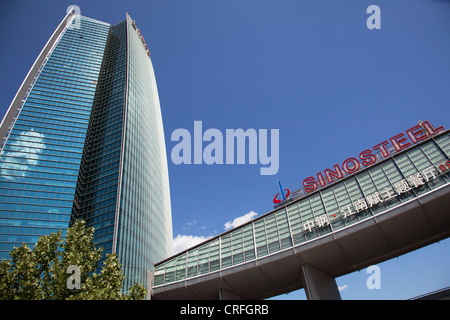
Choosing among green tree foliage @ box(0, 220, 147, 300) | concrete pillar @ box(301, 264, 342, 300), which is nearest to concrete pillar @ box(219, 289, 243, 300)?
concrete pillar @ box(301, 264, 342, 300)

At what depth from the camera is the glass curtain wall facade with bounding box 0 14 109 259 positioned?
267 ft

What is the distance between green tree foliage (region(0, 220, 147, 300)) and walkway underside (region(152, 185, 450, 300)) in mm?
18878

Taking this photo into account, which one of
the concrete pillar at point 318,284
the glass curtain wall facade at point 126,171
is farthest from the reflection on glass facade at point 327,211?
the glass curtain wall facade at point 126,171

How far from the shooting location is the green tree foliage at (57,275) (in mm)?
18062

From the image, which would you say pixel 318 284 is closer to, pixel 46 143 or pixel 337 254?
pixel 337 254

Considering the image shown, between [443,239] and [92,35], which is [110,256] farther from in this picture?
[92,35]

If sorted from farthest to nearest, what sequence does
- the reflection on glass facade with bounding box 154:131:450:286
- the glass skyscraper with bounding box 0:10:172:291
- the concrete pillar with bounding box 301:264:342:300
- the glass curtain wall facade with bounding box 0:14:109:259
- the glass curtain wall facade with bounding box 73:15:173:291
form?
the glass curtain wall facade with bounding box 0:14:109:259, the glass skyscraper with bounding box 0:10:172:291, the glass curtain wall facade with bounding box 73:15:173:291, the concrete pillar with bounding box 301:264:342:300, the reflection on glass facade with bounding box 154:131:450:286

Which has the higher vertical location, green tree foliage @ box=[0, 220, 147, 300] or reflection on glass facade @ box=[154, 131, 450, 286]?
reflection on glass facade @ box=[154, 131, 450, 286]

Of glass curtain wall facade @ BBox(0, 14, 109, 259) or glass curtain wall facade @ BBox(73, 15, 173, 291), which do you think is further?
glass curtain wall facade @ BBox(0, 14, 109, 259)

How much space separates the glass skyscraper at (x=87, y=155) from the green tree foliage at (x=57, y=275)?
2157 inches

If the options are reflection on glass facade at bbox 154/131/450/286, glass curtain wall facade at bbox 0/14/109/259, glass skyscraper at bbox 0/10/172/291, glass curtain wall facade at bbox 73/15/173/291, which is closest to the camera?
reflection on glass facade at bbox 154/131/450/286

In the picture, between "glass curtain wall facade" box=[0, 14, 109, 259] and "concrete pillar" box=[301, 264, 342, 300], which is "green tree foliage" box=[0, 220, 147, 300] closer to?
"concrete pillar" box=[301, 264, 342, 300]

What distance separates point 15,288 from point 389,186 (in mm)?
37058

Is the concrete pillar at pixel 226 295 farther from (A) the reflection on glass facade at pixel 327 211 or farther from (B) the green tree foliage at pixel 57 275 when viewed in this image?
(B) the green tree foliage at pixel 57 275
